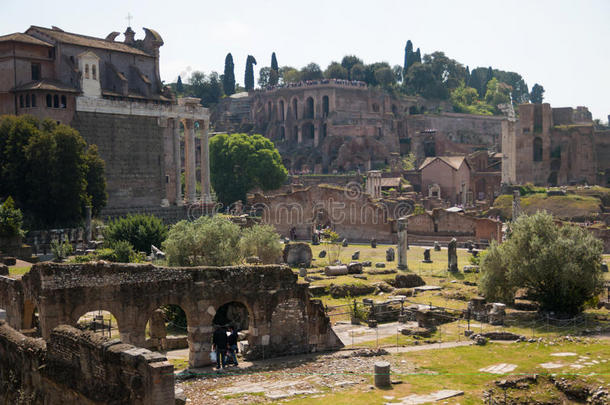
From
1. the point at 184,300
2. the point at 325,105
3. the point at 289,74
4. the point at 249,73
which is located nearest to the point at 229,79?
the point at 249,73

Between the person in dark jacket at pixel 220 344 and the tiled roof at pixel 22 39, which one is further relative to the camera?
the tiled roof at pixel 22 39

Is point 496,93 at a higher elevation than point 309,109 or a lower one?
higher

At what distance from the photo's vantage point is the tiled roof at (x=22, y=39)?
140 ft

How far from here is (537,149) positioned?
8006 centimetres

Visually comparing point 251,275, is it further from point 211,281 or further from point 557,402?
point 557,402

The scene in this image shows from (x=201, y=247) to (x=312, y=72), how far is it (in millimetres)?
79423

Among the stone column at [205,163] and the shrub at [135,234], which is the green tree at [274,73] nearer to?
the stone column at [205,163]

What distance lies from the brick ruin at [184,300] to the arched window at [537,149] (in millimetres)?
65008

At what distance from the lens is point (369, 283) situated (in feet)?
101

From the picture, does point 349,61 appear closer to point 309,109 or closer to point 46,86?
point 309,109

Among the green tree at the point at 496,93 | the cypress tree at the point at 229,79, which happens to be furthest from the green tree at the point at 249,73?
the green tree at the point at 496,93

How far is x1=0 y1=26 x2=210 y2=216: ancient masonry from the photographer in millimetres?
43031

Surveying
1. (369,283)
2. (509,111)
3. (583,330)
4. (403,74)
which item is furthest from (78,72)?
(403,74)

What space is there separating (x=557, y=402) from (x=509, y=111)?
6306 cm
